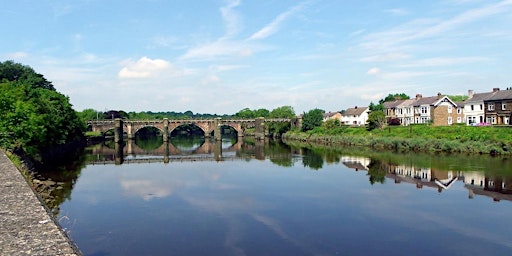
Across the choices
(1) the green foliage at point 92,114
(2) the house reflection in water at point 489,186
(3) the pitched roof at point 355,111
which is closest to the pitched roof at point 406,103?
(3) the pitched roof at point 355,111

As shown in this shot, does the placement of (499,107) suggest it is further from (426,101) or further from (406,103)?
(406,103)

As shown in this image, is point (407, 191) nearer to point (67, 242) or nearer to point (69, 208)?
point (69, 208)

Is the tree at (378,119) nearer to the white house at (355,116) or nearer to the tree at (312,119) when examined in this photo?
the tree at (312,119)

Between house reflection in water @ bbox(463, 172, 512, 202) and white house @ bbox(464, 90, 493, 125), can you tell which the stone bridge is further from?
house reflection in water @ bbox(463, 172, 512, 202)

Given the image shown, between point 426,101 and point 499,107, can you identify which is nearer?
point 499,107

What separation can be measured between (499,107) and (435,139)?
58.0ft

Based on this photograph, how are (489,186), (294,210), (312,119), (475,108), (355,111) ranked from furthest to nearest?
(355,111) < (312,119) < (475,108) < (489,186) < (294,210)

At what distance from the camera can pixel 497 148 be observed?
1953 inches

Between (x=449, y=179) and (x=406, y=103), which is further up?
(x=406, y=103)

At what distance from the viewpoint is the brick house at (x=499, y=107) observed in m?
66.0

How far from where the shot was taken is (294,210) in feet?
82.1

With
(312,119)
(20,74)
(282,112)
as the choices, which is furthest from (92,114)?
(312,119)

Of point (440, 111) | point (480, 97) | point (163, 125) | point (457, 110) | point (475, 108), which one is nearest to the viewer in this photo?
point (480, 97)

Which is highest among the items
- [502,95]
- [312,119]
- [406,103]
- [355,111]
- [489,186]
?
[406,103]
